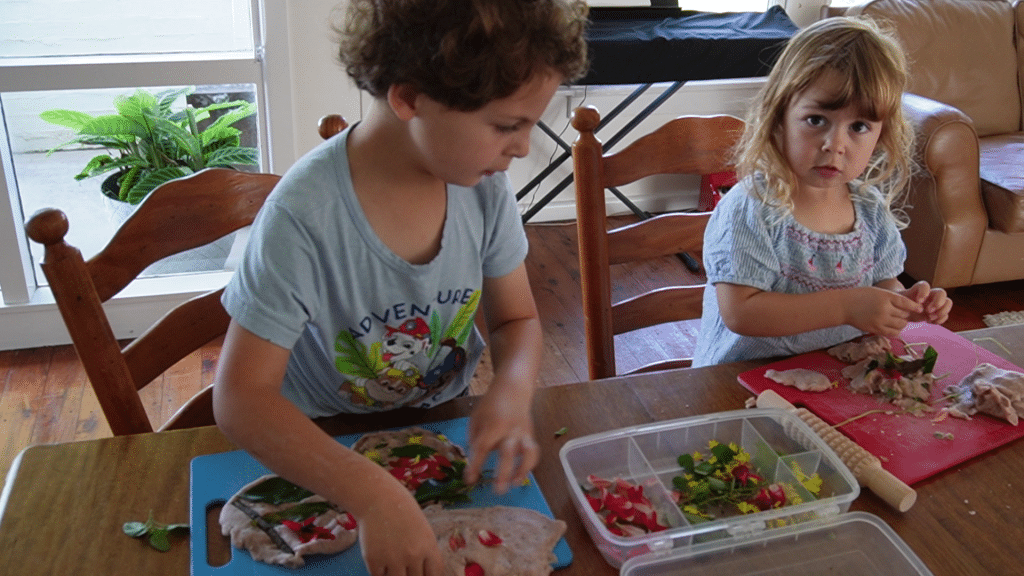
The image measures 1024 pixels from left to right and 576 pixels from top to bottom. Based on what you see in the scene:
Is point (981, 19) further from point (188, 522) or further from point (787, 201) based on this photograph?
point (188, 522)

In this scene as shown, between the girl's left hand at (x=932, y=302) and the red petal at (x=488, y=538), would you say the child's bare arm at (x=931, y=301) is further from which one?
the red petal at (x=488, y=538)

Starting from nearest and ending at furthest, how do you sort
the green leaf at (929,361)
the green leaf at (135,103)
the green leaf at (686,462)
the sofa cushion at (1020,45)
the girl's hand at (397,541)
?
the girl's hand at (397,541)
the green leaf at (686,462)
the green leaf at (929,361)
the green leaf at (135,103)
the sofa cushion at (1020,45)

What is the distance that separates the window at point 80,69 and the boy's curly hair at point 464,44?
173cm

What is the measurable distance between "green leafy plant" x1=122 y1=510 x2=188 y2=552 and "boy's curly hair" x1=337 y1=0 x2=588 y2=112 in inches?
18.5

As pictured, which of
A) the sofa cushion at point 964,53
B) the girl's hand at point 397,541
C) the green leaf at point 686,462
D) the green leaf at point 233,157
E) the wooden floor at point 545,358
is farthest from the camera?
the sofa cushion at point 964,53

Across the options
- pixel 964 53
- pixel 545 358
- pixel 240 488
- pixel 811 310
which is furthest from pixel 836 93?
pixel 964 53

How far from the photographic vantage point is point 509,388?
91 cm

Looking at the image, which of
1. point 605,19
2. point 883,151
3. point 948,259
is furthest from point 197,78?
point 948,259

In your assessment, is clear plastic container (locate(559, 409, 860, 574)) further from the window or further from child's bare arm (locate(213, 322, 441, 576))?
the window

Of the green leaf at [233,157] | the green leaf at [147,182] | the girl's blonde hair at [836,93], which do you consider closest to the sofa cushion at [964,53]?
the girl's blonde hair at [836,93]

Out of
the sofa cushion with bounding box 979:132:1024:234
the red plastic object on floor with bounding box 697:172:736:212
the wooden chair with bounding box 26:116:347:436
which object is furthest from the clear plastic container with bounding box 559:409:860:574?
the red plastic object on floor with bounding box 697:172:736:212

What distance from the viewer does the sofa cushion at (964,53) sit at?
3.16m

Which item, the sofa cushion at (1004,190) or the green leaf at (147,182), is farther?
the sofa cushion at (1004,190)

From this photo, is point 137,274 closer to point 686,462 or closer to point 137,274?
point 137,274
